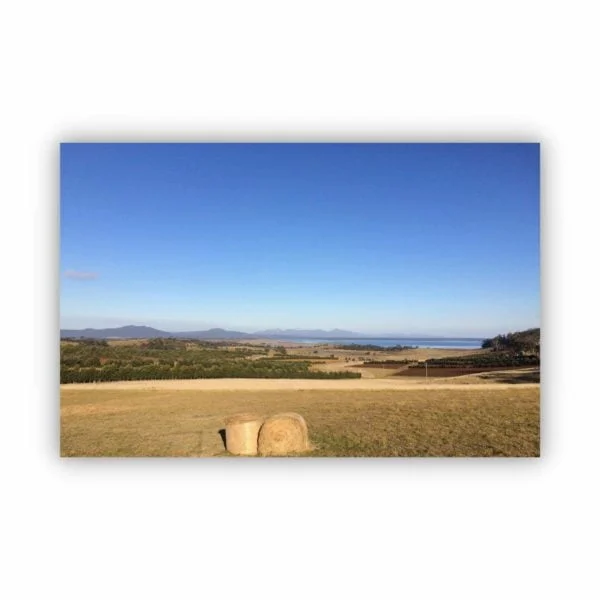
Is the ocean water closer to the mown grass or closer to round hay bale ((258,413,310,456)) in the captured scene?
the mown grass

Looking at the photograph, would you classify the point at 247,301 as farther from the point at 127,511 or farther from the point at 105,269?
the point at 127,511

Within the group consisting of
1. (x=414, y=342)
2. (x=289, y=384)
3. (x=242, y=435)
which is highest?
(x=414, y=342)

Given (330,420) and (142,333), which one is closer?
(142,333)

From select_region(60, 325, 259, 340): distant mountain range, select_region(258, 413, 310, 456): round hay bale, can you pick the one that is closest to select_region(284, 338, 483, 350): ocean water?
select_region(60, 325, 259, 340): distant mountain range

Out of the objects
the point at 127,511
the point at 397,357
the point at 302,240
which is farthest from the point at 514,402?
the point at 127,511
